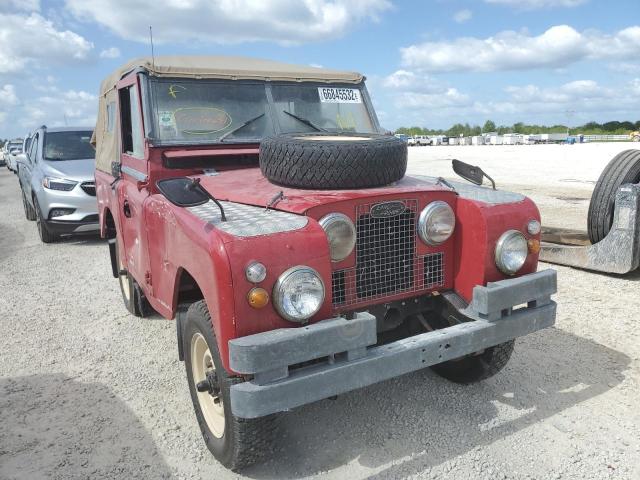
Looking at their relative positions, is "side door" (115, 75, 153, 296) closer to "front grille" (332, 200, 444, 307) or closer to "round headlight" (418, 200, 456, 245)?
"front grille" (332, 200, 444, 307)

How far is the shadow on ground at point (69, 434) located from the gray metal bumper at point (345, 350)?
3.43ft

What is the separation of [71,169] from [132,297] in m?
4.95

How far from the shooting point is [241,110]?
13.8ft

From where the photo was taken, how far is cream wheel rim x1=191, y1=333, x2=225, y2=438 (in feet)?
9.64

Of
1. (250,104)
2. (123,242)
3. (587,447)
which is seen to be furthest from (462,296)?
(123,242)

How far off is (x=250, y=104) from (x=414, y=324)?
2.15 m

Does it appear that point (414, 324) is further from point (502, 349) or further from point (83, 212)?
point (83, 212)

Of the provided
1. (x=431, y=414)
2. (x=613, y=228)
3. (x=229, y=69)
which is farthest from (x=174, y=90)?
(x=613, y=228)

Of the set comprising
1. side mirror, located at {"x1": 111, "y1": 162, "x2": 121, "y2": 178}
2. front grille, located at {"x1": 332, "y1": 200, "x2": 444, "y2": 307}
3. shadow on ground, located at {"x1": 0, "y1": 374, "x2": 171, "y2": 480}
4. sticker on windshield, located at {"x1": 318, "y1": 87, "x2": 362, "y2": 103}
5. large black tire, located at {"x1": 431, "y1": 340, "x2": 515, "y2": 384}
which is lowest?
shadow on ground, located at {"x1": 0, "y1": 374, "x2": 171, "y2": 480}

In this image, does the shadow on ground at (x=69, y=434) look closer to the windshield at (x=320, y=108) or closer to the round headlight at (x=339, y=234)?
the round headlight at (x=339, y=234)

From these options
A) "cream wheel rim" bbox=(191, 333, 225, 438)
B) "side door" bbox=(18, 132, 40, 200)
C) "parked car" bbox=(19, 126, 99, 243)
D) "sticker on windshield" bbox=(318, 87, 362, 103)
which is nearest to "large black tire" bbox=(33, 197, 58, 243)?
"parked car" bbox=(19, 126, 99, 243)

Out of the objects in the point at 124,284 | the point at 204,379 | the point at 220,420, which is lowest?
the point at 220,420

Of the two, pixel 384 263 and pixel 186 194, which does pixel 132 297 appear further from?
pixel 384 263

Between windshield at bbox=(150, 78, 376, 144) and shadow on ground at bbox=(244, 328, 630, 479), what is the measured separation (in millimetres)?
2119
